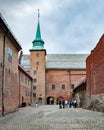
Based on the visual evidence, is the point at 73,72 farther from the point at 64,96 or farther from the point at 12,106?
the point at 12,106

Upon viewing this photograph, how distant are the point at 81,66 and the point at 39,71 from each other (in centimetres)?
1121

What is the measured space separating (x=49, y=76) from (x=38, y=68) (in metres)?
3.59

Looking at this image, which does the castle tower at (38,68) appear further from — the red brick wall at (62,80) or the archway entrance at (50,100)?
the archway entrance at (50,100)

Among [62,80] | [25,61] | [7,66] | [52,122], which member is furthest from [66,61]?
[52,122]

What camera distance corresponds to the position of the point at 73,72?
62.3 meters

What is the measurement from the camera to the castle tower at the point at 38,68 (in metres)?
57.7

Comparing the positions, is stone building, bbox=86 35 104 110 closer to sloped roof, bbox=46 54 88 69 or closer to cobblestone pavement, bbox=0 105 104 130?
cobblestone pavement, bbox=0 105 104 130

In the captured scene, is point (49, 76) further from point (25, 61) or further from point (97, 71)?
point (97, 71)

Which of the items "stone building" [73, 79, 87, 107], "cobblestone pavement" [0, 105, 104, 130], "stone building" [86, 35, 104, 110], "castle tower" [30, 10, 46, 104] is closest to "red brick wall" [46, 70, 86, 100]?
"castle tower" [30, 10, 46, 104]

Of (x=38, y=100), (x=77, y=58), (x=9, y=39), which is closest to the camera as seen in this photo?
(x=9, y=39)

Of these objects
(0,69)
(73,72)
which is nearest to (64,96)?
(73,72)

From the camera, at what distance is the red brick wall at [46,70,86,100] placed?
60.7m

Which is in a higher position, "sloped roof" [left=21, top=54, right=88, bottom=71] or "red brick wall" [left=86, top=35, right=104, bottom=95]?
"sloped roof" [left=21, top=54, right=88, bottom=71]

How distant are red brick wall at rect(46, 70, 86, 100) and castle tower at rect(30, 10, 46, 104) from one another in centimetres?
263
